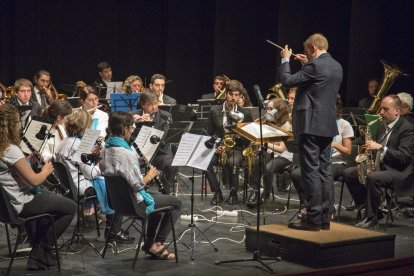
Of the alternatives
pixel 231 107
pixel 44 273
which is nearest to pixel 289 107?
pixel 231 107

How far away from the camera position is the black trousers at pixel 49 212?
5570mm

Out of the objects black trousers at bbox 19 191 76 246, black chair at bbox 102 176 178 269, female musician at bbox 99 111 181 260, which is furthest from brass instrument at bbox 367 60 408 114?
black trousers at bbox 19 191 76 246

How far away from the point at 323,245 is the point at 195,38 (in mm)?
9024

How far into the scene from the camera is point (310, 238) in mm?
5949

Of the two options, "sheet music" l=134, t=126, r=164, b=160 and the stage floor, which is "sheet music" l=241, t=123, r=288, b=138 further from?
the stage floor

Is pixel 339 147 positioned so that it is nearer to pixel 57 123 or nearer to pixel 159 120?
pixel 159 120

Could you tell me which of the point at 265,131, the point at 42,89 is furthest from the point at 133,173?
the point at 42,89

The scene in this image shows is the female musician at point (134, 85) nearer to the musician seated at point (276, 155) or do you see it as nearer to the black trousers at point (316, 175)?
the musician seated at point (276, 155)

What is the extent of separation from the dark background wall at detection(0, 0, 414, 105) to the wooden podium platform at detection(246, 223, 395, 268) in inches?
221

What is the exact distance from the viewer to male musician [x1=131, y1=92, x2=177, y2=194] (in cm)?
823

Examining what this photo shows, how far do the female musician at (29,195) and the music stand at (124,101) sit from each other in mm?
3693

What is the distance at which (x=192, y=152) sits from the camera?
20.3 feet

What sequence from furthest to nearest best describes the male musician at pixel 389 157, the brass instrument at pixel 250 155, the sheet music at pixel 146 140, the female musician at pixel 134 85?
the female musician at pixel 134 85 → the brass instrument at pixel 250 155 → the male musician at pixel 389 157 → the sheet music at pixel 146 140

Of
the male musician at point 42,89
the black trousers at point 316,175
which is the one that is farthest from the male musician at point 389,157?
the male musician at point 42,89
